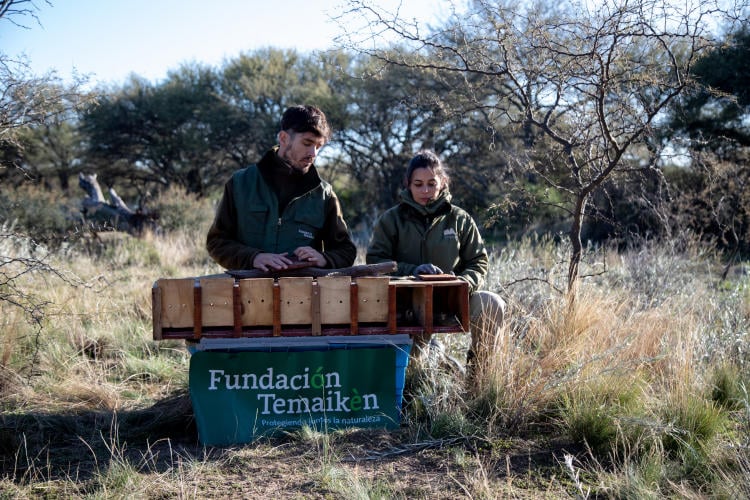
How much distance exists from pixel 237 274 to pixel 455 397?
1.40m

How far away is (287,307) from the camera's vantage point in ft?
11.4

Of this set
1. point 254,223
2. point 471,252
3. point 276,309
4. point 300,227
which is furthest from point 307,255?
point 471,252

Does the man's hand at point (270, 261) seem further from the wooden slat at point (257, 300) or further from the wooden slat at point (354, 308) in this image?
the wooden slat at point (354, 308)

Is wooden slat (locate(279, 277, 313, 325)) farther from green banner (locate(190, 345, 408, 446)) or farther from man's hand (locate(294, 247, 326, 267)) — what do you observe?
man's hand (locate(294, 247, 326, 267))

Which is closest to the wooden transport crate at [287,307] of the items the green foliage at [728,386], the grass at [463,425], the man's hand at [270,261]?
the man's hand at [270,261]

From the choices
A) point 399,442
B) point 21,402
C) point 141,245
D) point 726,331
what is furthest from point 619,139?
point 141,245

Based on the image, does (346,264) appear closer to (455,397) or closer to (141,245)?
(455,397)

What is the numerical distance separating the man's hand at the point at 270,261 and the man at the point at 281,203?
0.18 meters

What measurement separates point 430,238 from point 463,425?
1254mm

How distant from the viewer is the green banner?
3.68 metres

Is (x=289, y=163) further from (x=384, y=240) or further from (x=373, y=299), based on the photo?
(x=373, y=299)

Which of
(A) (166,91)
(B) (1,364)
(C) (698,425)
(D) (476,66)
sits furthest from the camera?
(A) (166,91)

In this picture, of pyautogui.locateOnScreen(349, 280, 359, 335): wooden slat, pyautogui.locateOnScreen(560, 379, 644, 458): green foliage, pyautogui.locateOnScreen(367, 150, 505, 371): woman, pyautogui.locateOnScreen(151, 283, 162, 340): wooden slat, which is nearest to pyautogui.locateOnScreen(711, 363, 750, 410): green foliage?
pyautogui.locateOnScreen(560, 379, 644, 458): green foliage

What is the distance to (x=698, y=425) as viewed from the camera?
3.50 metres
